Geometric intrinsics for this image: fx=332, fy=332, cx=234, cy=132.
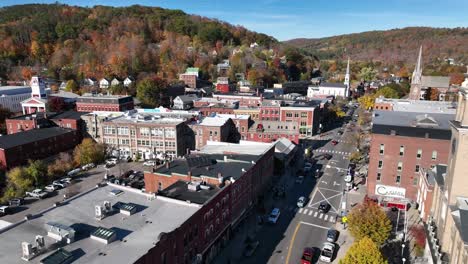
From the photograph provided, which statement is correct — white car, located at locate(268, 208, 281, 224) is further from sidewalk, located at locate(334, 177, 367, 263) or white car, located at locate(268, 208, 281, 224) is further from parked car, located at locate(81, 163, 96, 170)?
parked car, located at locate(81, 163, 96, 170)

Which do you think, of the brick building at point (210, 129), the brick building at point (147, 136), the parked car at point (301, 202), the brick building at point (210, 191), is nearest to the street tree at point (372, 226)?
the parked car at point (301, 202)

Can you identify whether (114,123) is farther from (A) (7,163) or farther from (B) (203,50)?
(B) (203,50)

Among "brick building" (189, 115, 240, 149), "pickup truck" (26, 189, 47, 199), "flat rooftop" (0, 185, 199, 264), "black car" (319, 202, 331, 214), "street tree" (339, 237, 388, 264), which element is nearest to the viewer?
"flat rooftop" (0, 185, 199, 264)

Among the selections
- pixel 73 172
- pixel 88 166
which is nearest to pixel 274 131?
pixel 88 166

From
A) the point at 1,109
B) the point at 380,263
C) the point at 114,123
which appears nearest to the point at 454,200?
the point at 380,263

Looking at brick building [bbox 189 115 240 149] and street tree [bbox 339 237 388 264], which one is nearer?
street tree [bbox 339 237 388 264]

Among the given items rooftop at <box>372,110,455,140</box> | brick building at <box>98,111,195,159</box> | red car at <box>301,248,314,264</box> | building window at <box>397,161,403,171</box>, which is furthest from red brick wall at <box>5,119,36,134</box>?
building window at <box>397,161,403,171</box>

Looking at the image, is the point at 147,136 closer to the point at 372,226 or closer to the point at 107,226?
the point at 107,226
